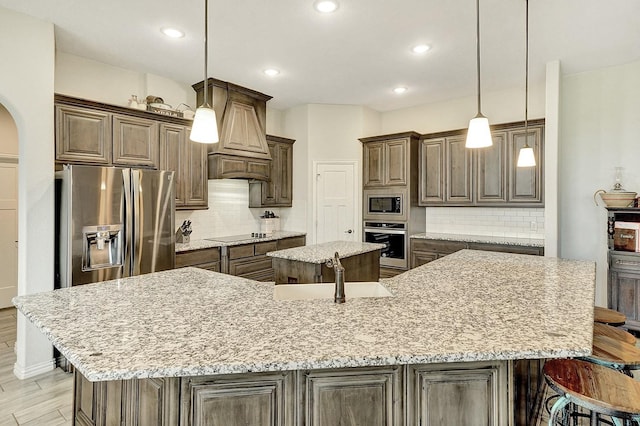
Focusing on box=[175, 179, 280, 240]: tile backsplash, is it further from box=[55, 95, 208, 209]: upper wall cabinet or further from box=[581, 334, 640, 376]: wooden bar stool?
box=[581, 334, 640, 376]: wooden bar stool

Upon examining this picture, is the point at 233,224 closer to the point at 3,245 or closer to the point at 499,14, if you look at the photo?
the point at 3,245

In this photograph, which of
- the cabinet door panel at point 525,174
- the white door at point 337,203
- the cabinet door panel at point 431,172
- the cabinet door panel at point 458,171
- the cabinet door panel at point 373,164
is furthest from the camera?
the white door at point 337,203

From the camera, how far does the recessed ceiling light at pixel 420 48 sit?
3.36 metres

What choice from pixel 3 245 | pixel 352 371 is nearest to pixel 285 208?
pixel 3 245

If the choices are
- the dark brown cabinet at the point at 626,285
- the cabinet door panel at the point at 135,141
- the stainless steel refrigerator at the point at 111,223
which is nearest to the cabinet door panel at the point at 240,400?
the stainless steel refrigerator at the point at 111,223

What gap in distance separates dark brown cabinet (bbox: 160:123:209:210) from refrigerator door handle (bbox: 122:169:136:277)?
734 mm

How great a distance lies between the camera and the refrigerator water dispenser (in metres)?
2.88

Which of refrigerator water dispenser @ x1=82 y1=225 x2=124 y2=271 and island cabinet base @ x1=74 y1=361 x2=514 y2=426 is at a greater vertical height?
refrigerator water dispenser @ x1=82 y1=225 x2=124 y2=271

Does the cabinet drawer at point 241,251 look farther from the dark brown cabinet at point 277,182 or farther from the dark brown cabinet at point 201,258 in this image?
the dark brown cabinet at point 277,182

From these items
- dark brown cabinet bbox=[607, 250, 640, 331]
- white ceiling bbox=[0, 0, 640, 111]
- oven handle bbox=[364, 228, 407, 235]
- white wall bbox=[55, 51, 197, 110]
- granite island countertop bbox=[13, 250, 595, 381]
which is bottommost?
dark brown cabinet bbox=[607, 250, 640, 331]

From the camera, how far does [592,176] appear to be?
4.02m

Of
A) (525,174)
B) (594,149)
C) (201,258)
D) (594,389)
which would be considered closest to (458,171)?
(525,174)

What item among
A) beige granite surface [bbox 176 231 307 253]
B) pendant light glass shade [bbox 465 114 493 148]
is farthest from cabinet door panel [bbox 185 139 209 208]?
pendant light glass shade [bbox 465 114 493 148]

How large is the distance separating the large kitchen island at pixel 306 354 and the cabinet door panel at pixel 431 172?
11.2 ft
